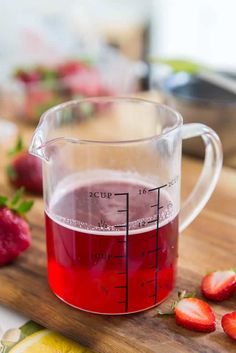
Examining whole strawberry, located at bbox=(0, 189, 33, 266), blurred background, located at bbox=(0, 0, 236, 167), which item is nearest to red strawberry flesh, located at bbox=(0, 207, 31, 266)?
whole strawberry, located at bbox=(0, 189, 33, 266)

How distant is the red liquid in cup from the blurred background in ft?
1.70

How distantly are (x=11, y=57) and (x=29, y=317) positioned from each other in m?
1.16

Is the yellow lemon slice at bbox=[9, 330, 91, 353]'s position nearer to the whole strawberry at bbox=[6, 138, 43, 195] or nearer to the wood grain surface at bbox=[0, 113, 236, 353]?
the wood grain surface at bbox=[0, 113, 236, 353]

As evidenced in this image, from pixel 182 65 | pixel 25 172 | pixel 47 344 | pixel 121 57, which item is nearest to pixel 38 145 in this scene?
pixel 47 344

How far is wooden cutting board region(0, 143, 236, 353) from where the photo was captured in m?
0.83

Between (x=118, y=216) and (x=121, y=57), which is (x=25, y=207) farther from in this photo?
(x=121, y=57)

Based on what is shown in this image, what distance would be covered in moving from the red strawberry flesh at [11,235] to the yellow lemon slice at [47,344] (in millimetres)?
166

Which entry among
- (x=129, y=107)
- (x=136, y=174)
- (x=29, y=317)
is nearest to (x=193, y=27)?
(x=129, y=107)

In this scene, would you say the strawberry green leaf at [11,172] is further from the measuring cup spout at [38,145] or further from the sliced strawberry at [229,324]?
the sliced strawberry at [229,324]

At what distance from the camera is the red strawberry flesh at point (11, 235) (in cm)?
98

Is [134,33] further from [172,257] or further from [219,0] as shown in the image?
[172,257]

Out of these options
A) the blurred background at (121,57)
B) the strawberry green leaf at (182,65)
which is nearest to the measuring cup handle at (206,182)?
the blurred background at (121,57)

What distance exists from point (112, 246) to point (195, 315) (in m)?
0.15

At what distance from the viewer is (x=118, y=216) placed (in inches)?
33.4
